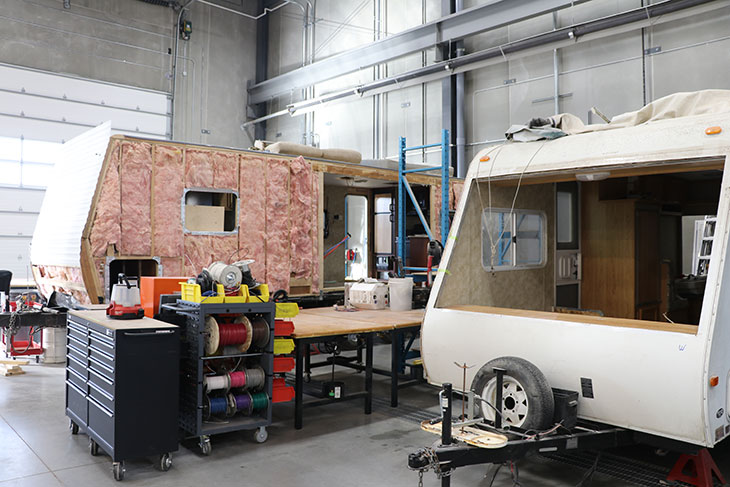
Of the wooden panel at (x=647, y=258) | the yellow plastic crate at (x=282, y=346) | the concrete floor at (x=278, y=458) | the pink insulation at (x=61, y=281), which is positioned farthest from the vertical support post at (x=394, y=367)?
the pink insulation at (x=61, y=281)

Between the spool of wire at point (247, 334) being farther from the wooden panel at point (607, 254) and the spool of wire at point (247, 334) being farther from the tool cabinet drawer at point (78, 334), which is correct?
the wooden panel at point (607, 254)

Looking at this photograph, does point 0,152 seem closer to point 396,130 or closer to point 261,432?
point 396,130

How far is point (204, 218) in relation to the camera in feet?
26.5

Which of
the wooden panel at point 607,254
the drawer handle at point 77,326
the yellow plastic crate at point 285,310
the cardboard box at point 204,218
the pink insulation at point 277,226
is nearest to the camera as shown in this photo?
the drawer handle at point 77,326

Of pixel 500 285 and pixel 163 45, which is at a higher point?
pixel 163 45

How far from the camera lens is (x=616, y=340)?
4086mm

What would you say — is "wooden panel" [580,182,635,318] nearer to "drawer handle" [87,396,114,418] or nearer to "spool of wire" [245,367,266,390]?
"spool of wire" [245,367,266,390]

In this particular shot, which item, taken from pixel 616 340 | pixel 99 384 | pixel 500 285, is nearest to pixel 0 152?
pixel 99 384

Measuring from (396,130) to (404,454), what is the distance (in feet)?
35.6

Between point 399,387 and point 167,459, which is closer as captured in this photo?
point 167,459

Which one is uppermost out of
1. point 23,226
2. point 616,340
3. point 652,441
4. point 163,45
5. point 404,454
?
point 163,45

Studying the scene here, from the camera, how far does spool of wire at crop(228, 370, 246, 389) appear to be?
205 inches

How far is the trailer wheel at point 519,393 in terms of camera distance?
4.05 m

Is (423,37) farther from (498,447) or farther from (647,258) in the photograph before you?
(498,447)
